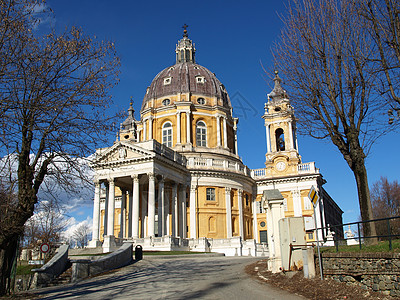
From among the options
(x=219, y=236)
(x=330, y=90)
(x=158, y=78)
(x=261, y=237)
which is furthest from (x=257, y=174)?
(x=330, y=90)

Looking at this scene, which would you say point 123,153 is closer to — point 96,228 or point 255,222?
point 96,228

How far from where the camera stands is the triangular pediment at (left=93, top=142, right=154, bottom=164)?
3909 cm

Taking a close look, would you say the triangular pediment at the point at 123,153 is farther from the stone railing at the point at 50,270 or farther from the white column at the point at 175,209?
the stone railing at the point at 50,270

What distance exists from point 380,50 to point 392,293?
32.3 ft

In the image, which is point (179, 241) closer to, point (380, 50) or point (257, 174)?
point (257, 174)

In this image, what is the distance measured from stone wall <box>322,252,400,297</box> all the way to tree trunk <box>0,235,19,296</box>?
10564 millimetres

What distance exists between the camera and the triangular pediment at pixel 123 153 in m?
39.1

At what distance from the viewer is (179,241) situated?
38188 millimetres

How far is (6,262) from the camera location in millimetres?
13477

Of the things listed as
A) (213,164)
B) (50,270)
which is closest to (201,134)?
(213,164)

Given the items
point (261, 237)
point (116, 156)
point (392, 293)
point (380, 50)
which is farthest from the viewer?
point (261, 237)

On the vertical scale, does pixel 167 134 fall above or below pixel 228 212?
above

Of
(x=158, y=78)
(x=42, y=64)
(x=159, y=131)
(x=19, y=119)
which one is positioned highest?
(x=158, y=78)

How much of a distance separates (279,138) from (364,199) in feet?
135
